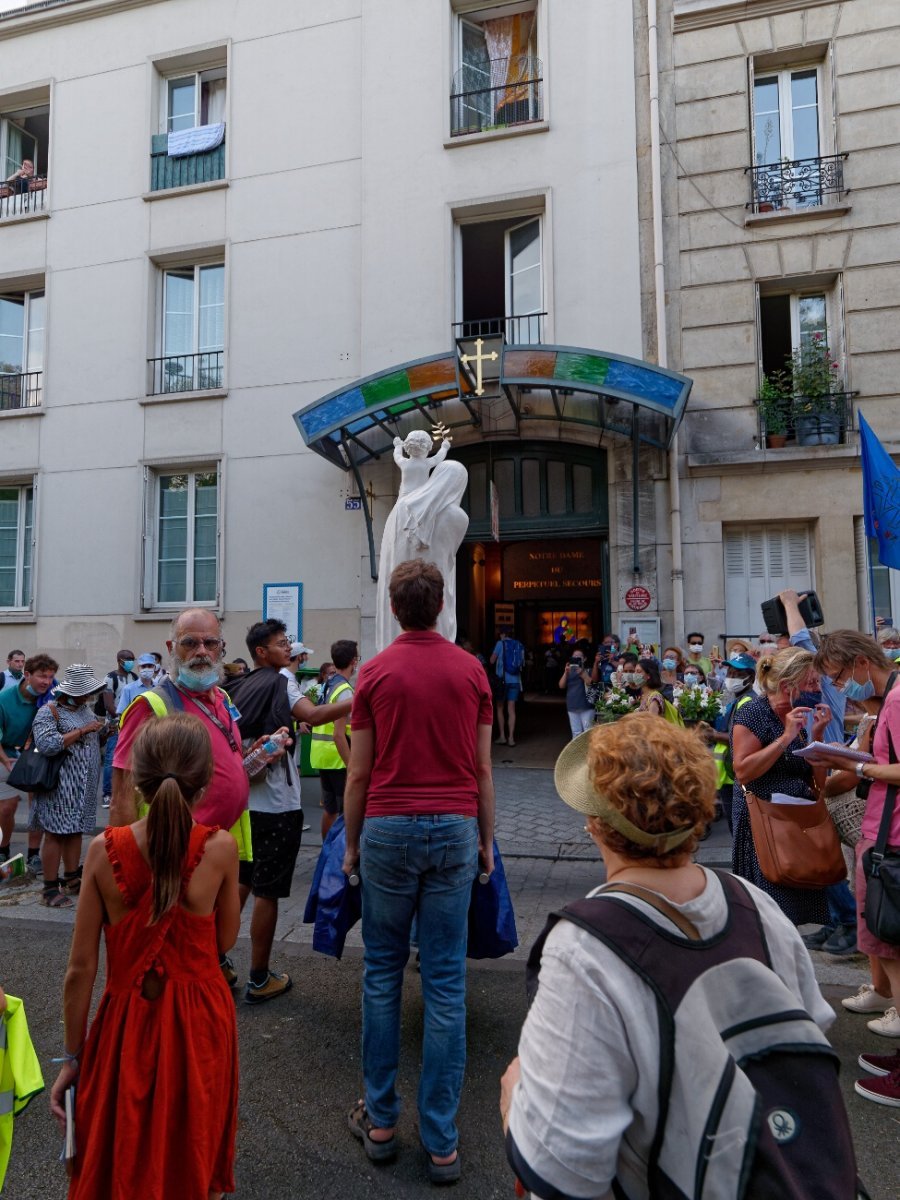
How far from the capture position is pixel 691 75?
35.2ft

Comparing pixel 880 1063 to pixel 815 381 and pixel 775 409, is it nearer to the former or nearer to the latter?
pixel 775 409

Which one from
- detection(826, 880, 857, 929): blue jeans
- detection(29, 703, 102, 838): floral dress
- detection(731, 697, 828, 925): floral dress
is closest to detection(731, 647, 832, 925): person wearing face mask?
detection(731, 697, 828, 925): floral dress

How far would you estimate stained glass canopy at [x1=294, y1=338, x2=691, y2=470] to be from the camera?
365 inches

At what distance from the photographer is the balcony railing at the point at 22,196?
13.8 metres

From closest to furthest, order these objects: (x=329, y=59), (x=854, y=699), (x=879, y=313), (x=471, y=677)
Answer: (x=471, y=677) < (x=854, y=699) < (x=879, y=313) < (x=329, y=59)

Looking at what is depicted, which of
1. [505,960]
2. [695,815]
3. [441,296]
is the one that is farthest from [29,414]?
[695,815]

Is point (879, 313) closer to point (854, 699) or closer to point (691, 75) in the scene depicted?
point (691, 75)

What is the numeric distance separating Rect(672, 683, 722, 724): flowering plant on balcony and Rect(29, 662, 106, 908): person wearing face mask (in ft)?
16.5

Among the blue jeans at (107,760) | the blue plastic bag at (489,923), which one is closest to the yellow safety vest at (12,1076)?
the blue plastic bag at (489,923)

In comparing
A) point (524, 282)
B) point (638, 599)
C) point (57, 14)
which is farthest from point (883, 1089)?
point (57, 14)

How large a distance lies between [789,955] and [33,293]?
53.1ft

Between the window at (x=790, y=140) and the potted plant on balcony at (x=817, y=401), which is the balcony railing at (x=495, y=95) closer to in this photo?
the window at (x=790, y=140)

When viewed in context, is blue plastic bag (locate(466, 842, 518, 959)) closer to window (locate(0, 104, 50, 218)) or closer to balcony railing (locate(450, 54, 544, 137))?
balcony railing (locate(450, 54, 544, 137))

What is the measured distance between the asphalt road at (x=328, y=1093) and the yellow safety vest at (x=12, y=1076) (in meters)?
0.36
